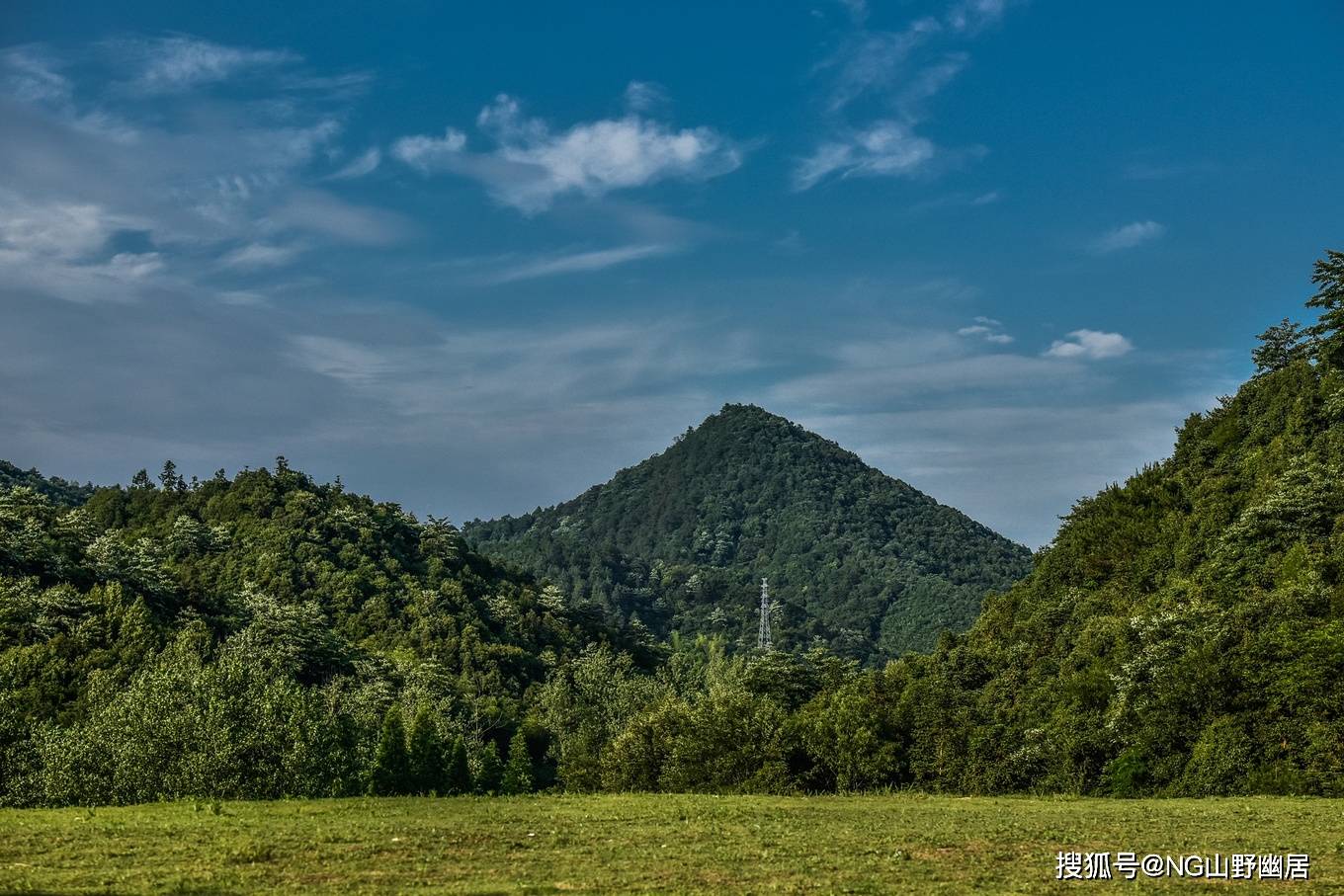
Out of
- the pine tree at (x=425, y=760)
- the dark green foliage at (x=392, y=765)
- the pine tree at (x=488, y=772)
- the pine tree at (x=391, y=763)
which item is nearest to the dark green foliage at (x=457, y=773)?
the pine tree at (x=425, y=760)

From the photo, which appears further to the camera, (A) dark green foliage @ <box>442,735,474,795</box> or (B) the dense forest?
(A) dark green foliage @ <box>442,735,474,795</box>

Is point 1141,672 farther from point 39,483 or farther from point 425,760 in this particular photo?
point 39,483

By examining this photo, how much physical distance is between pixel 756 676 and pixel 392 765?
40.2 metres

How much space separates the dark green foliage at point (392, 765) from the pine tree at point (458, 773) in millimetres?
3807

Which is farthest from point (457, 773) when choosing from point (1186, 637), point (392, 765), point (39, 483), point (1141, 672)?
point (39, 483)

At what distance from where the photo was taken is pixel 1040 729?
67.8 meters

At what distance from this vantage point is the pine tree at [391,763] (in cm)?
6688

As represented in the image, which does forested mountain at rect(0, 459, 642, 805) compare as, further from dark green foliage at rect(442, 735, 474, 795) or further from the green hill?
the green hill

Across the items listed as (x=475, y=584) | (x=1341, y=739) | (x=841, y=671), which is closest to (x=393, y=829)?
(x=1341, y=739)

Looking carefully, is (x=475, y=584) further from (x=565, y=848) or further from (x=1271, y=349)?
(x=565, y=848)

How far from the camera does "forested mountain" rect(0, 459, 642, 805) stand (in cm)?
5316

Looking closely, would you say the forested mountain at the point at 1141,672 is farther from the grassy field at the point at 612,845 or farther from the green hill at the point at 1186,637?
the grassy field at the point at 612,845

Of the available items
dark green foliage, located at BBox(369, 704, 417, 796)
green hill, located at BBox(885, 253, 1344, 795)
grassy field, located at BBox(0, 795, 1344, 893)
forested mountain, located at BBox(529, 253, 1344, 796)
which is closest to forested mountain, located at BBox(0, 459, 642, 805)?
dark green foliage, located at BBox(369, 704, 417, 796)

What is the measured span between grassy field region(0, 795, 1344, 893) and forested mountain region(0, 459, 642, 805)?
22.0m
